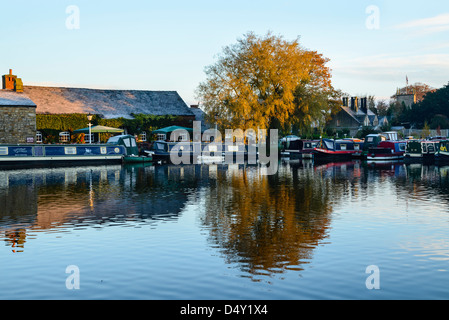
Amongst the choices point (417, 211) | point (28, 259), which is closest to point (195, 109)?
point (417, 211)

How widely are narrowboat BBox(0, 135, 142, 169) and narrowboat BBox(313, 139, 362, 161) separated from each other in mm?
17295

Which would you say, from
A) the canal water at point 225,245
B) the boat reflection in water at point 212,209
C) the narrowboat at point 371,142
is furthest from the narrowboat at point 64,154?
the narrowboat at point 371,142

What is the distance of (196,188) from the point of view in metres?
23.8

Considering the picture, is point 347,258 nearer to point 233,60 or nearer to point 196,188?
point 196,188

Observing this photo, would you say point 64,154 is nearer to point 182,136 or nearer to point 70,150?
point 70,150

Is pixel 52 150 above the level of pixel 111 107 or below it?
below

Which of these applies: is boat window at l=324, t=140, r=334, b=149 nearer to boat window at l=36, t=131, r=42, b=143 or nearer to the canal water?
the canal water

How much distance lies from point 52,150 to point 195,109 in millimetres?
33333

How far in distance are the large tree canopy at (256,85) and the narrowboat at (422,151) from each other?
32.8ft

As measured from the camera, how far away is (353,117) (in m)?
98.2

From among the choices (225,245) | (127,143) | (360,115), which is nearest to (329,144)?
(127,143)

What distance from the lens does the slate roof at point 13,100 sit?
158 feet

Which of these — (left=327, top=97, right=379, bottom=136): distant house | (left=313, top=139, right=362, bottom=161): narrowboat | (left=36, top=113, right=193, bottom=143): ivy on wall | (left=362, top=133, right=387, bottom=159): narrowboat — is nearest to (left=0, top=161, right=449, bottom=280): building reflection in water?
(left=313, top=139, right=362, bottom=161): narrowboat

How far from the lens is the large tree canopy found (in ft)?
164
